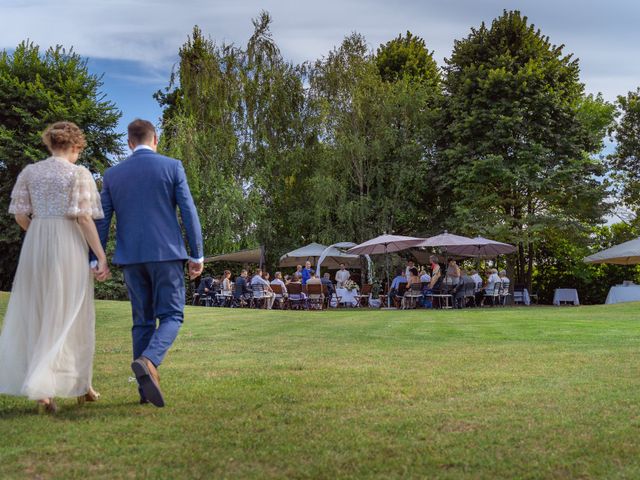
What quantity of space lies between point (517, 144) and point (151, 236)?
89.2ft

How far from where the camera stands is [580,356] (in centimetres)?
725

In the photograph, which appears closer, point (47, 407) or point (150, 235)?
point (47, 407)

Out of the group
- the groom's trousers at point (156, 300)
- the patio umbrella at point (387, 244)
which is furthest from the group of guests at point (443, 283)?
the groom's trousers at point (156, 300)

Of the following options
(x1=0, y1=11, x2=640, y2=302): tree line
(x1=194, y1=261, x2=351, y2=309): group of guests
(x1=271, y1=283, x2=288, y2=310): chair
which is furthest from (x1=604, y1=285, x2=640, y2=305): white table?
(x1=271, y1=283, x2=288, y2=310): chair

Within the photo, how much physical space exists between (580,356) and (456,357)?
127cm

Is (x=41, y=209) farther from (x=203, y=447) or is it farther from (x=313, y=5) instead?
(x=313, y=5)

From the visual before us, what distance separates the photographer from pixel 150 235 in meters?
4.81

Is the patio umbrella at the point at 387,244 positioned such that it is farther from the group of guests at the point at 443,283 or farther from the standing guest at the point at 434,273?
the standing guest at the point at 434,273

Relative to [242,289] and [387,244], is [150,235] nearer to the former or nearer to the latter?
[242,289]

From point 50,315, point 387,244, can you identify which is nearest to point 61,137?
point 50,315

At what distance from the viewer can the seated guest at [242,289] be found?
24969mm

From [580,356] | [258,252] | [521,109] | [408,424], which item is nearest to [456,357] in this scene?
[580,356]

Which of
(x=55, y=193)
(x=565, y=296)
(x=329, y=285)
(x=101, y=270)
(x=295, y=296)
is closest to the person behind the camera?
(x=55, y=193)

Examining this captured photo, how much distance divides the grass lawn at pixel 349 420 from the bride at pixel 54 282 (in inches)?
11.4
